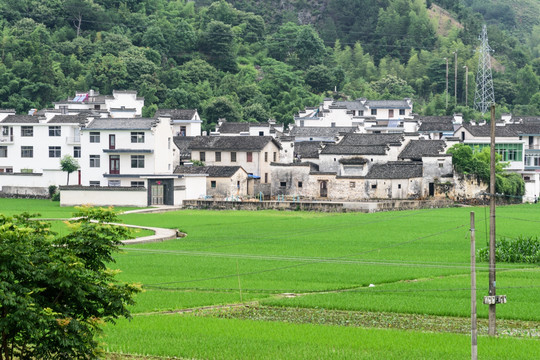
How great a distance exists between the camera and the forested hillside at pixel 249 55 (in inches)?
4437

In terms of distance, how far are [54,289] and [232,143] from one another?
2325 inches

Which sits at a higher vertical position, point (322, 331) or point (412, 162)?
point (412, 162)

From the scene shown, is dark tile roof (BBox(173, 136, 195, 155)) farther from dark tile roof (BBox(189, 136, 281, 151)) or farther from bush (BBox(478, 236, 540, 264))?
bush (BBox(478, 236, 540, 264))

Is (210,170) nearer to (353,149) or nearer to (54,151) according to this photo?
(353,149)

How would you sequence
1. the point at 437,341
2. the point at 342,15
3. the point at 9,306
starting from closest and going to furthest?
the point at 9,306 < the point at 437,341 < the point at 342,15

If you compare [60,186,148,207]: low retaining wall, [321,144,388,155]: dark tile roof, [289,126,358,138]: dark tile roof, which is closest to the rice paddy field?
[60,186,148,207]: low retaining wall

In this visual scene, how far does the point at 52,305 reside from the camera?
1920 centimetres

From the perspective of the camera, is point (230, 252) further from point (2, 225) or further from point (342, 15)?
point (342, 15)

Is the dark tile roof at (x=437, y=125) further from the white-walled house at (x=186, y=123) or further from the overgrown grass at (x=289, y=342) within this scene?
the overgrown grass at (x=289, y=342)

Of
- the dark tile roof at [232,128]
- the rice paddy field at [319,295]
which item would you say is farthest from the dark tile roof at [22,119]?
the rice paddy field at [319,295]

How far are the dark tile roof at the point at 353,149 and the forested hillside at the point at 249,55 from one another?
29271 millimetres

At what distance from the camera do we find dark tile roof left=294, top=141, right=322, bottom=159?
79.8m

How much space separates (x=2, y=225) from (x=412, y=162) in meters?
56.3

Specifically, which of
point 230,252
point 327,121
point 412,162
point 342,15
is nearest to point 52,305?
point 230,252
